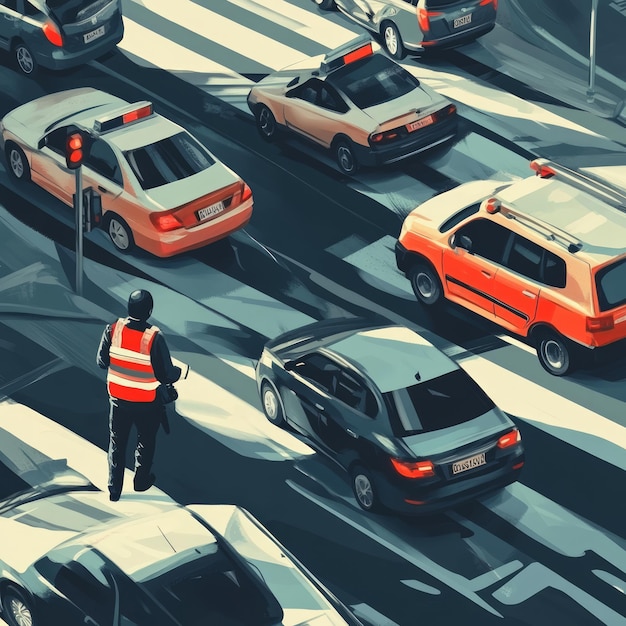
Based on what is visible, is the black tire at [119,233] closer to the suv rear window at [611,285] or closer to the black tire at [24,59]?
the black tire at [24,59]

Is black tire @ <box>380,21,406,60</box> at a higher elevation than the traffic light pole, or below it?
below

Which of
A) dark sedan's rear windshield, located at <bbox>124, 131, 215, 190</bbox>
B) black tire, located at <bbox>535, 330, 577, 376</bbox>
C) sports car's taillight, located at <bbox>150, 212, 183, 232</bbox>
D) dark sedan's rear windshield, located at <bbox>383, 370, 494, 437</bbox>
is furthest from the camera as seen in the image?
dark sedan's rear windshield, located at <bbox>124, 131, 215, 190</bbox>

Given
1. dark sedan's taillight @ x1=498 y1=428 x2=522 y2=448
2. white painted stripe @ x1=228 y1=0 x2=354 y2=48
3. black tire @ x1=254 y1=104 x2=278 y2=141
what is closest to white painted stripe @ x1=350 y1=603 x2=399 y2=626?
dark sedan's taillight @ x1=498 y1=428 x2=522 y2=448

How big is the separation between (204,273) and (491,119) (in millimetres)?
5614

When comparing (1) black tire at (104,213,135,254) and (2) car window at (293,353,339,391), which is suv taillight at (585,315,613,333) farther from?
(1) black tire at (104,213,135,254)

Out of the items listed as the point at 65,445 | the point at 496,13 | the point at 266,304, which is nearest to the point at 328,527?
the point at 65,445

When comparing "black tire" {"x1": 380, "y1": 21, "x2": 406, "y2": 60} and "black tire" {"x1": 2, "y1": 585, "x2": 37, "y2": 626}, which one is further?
"black tire" {"x1": 380, "y1": 21, "x2": 406, "y2": 60}

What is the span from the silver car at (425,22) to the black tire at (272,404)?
29.3 ft

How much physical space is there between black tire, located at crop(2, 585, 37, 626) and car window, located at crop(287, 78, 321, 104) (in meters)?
10.5

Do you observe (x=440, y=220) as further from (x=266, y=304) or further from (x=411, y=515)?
(x=411, y=515)

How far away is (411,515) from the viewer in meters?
16.1

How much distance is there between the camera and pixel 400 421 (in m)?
16.2

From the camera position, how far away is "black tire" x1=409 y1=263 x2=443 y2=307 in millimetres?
19969

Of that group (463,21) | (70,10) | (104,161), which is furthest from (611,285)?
(70,10)
